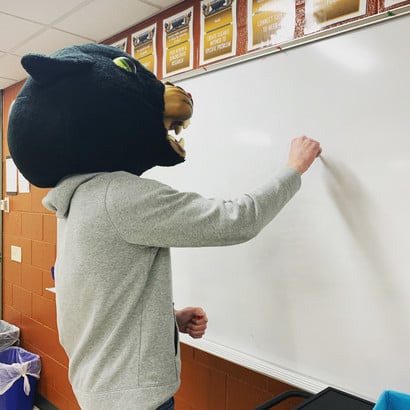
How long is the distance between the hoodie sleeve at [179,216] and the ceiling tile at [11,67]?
80.4 inches

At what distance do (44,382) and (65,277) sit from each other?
7.34ft

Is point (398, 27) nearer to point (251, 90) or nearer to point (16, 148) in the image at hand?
point (251, 90)

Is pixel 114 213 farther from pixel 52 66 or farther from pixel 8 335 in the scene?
pixel 8 335

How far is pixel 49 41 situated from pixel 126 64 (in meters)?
1.52

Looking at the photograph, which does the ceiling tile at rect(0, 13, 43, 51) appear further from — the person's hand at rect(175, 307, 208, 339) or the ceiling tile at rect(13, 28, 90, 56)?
the person's hand at rect(175, 307, 208, 339)

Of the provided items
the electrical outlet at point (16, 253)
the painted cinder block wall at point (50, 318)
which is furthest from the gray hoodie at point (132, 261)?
the electrical outlet at point (16, 253)

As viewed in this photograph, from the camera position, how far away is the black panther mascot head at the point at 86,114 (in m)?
0.89

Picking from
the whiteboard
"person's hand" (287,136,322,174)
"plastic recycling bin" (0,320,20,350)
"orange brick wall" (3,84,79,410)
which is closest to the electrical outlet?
"orange brick wall" (3,84,79,410)

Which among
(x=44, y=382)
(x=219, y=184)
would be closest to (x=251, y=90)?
(x=219, y=184)

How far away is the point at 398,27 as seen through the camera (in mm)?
976

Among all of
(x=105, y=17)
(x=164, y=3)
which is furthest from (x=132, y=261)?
(x=105, y=17)

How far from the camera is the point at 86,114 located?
2.93ft

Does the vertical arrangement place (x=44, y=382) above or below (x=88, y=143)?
below

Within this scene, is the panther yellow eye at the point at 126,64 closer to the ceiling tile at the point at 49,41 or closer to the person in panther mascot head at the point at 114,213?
the person in panther mascot head at the point at 114,213
